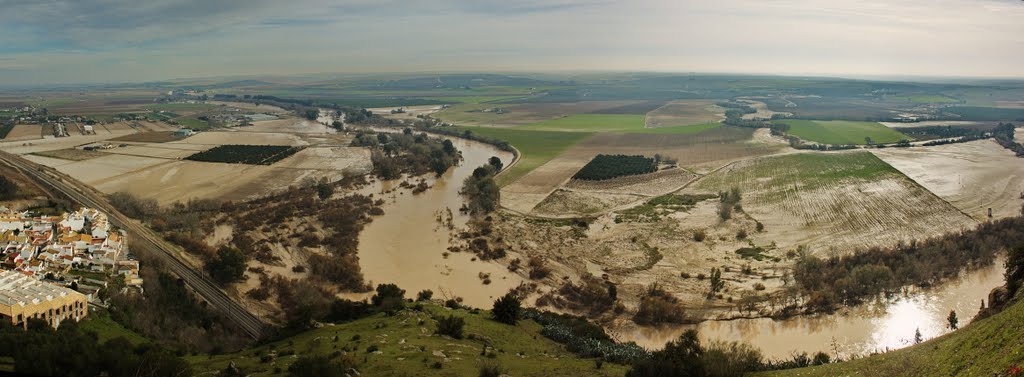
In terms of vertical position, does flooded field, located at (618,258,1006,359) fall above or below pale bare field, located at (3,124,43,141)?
below

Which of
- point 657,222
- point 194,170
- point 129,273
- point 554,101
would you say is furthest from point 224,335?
point 554,101

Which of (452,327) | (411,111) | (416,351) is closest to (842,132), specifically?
(452,327)

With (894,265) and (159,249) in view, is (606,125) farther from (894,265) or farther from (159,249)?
(159,249)

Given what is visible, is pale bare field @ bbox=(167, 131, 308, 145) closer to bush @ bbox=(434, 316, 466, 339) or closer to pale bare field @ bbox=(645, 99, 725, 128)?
pale bare field @ bbox=(645, 99, 725, 128)

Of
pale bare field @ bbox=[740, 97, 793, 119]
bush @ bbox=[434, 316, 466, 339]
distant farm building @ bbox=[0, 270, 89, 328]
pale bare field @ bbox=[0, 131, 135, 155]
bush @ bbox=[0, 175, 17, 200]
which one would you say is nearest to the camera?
distant farm building @ bbox=[0, 270, 89, 328]

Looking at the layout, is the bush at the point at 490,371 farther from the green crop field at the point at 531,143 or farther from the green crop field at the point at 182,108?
the green crop field at the point at 182,108

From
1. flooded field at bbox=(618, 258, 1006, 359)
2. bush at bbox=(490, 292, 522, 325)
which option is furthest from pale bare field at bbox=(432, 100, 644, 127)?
bush at bbox=(490, 292, 522, 325)
